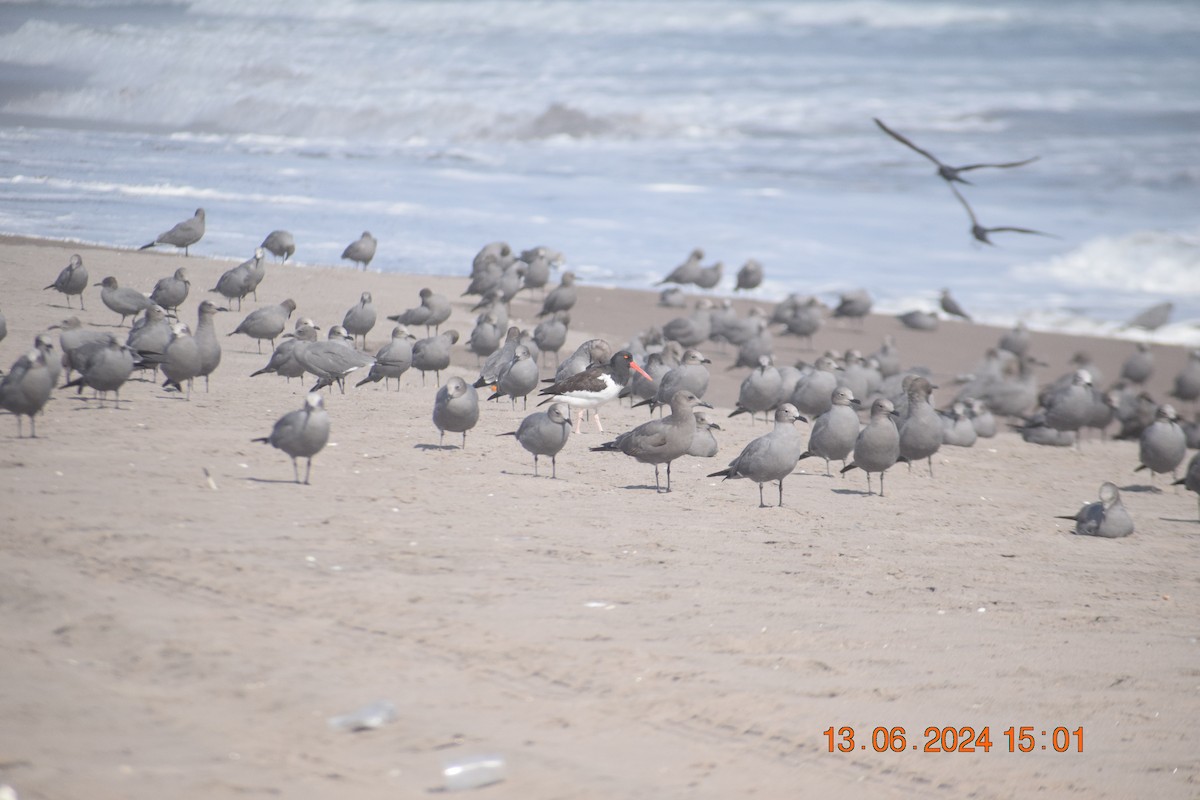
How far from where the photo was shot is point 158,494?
24.9 ft

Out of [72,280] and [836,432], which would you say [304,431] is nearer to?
[836,432]

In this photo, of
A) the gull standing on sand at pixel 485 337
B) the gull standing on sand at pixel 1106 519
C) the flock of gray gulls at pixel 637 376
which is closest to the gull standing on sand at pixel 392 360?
the flock of gray gulls at pixel 637 376

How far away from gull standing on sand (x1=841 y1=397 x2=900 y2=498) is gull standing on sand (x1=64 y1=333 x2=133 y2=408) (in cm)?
584

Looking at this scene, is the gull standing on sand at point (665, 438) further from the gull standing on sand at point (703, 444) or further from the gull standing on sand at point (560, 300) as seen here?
the gull standing on sand at point (560, 300)

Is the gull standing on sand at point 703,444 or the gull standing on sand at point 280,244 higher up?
the gull standing on sand at point 280,244

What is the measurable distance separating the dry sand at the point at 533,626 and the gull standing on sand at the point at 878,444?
1.03ft

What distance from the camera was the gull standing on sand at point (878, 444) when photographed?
410 inches

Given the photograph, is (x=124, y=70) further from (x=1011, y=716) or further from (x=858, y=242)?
(x=1011, y=716)

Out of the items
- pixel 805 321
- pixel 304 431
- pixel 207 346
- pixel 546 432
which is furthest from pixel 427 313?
A: pixel 304 431

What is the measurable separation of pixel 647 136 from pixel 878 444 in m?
34.5

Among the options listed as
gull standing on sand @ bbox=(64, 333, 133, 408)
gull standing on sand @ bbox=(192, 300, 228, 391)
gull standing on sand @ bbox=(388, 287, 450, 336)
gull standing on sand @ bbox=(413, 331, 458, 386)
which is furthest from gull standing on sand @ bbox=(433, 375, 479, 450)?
gull standing on sand @ bbox=(388, 287, 450, 336)

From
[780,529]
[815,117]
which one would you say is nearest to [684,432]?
[780,529]

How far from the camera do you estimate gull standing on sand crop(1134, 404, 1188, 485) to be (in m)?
12.4

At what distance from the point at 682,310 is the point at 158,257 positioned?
767cm
